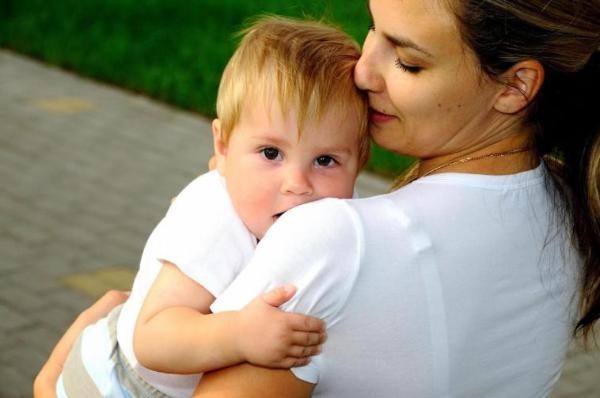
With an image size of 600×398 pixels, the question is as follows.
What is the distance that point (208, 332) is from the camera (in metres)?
1.97

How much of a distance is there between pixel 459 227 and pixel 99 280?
13.1 ft

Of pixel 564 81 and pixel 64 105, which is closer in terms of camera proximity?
pixel 564 81

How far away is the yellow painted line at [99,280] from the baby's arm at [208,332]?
342 cm

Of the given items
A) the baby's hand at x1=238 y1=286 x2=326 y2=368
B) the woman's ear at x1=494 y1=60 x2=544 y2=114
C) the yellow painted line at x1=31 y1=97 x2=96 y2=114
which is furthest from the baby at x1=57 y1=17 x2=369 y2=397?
the yellow painted line at x1=31 y1=97 x2=96 y2=114

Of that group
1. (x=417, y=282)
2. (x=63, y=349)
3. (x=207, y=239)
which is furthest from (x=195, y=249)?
(x=63, y=349)

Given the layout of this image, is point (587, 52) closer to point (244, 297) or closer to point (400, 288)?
point (400, 288)

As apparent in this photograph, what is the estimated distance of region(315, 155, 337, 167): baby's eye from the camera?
7.31 feet

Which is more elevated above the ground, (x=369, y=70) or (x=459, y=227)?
(x=369, y=70)

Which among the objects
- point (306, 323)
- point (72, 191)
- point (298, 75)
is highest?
point (298, 75)

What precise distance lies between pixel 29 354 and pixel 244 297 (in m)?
3.21

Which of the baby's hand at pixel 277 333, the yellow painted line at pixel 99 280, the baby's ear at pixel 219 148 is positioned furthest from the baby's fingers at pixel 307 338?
the yellow painted line at pixel 99 280

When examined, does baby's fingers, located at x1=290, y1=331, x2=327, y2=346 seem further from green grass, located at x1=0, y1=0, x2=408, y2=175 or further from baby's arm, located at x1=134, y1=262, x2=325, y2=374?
green grass, located at x1=0, y1=0, x2=408, y2=175

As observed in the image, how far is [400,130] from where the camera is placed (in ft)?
6.88

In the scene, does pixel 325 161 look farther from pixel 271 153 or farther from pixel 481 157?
pixel 481 157
